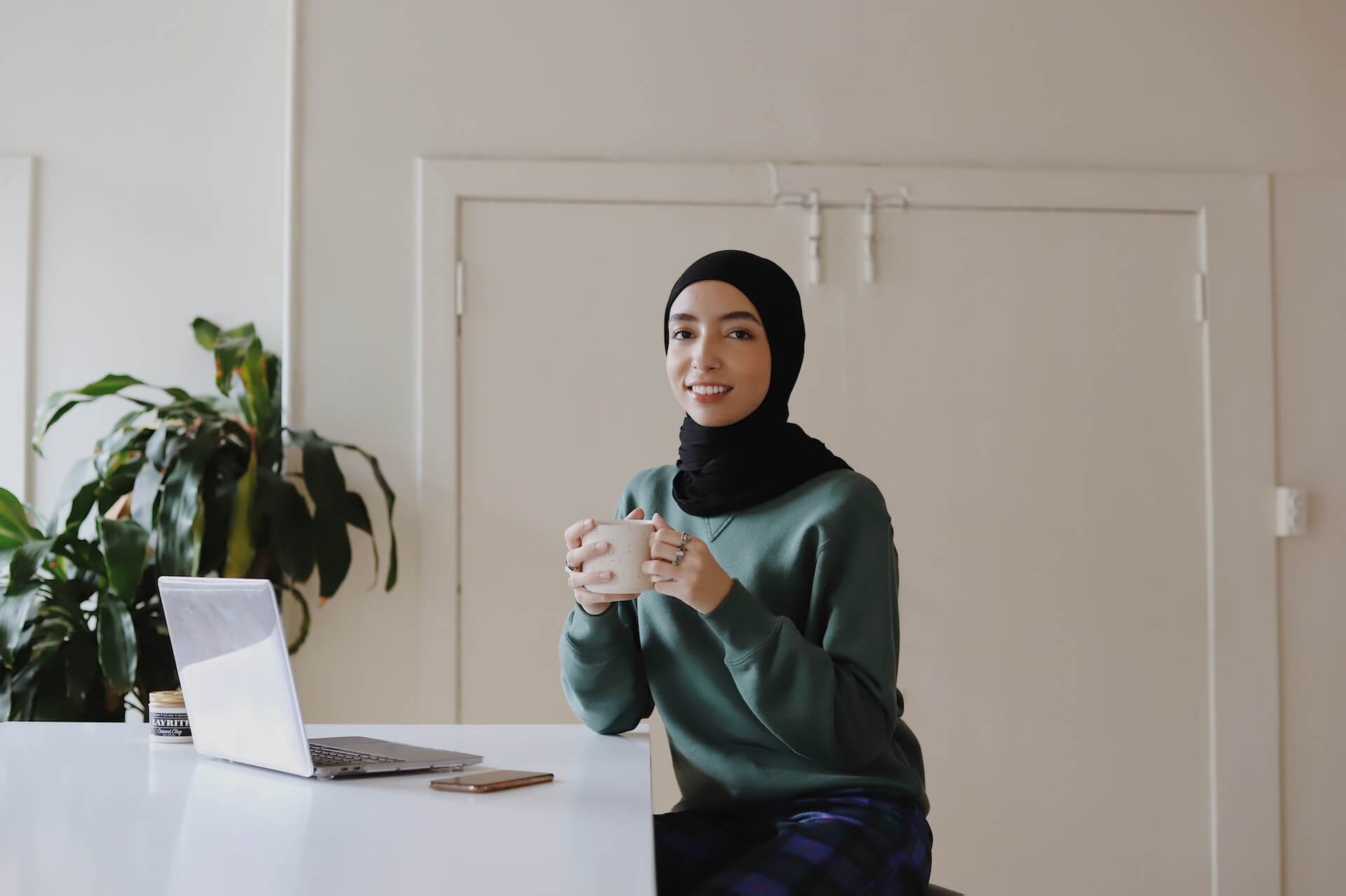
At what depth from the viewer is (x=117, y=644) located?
2.33 meters

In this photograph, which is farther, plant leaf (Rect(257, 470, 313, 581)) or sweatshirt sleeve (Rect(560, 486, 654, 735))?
plant leaf (Rect(257, 470, 313, 581))

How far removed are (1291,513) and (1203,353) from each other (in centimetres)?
45

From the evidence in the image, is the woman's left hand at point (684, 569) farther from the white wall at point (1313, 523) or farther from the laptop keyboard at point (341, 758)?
the white wall at point (1313, 523)

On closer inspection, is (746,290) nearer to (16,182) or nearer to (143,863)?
(143,863)

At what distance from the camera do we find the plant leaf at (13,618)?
233cm

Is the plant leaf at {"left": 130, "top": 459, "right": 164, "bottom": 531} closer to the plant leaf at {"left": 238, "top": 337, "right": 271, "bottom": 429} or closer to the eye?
the plant leaf at {"left": 238, "top": 337, "right": 271, "bottom": 429}

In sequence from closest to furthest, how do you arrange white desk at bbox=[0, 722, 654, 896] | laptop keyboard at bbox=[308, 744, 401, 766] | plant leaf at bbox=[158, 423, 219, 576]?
white desk at bbox=[0, 722, 654, 896]
laptop keyboard at bbox=[308, 744, 401, 766]
plant leaf at bbox=[158, 423, 219, 576]

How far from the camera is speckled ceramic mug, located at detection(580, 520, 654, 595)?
121cm

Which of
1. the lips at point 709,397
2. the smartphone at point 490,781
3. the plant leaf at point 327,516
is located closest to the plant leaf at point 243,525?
the plant leaf at point 327,516

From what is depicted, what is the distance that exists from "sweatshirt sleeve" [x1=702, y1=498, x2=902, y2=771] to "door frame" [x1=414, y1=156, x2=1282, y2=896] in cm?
158

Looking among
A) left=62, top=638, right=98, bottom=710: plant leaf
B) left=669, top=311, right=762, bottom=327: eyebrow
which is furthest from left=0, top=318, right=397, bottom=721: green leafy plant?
left=669, top=311, right=762, bottom=327: eyebrow

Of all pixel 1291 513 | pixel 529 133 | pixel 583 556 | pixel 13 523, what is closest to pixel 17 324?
pixel 13 523

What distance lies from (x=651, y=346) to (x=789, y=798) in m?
1.64

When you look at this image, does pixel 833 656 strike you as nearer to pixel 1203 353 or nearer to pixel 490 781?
pixel 490 781
